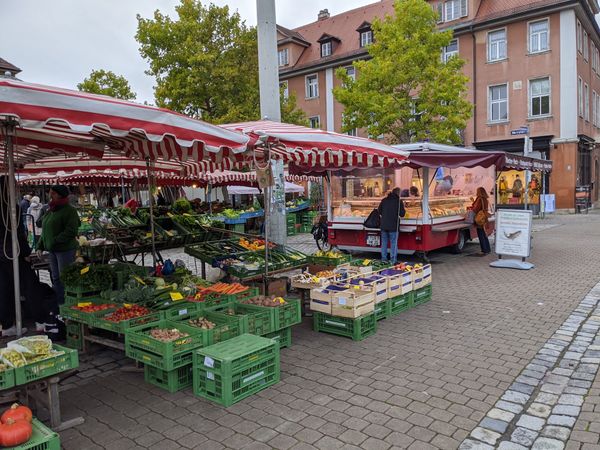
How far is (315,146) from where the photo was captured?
5.64m

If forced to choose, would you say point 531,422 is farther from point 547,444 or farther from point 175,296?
point 175,296

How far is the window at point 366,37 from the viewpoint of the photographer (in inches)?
1266

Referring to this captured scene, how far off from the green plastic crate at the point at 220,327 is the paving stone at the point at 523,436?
8.47 feet

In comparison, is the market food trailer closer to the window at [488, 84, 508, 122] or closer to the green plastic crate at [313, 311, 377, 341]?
the green plastic crate at [313, 311, 377, 341]

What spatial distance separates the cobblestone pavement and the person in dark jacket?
3.71 meters

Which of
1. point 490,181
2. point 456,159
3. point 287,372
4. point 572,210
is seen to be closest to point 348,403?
point 287,372

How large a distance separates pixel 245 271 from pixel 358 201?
6.28 m

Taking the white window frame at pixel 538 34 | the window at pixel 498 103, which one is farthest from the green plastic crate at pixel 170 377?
the white window frame at pixel 538 34

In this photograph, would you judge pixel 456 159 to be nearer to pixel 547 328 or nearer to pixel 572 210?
pixel 547 328

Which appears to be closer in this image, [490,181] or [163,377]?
[163,377]

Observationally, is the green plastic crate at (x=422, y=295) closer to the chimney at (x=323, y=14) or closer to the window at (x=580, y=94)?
the window at (x=580, y=94)

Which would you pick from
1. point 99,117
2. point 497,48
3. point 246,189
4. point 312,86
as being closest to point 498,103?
point 497,48

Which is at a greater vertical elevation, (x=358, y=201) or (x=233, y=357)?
(x=358, y=201)

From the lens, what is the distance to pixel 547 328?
5.95 metres
